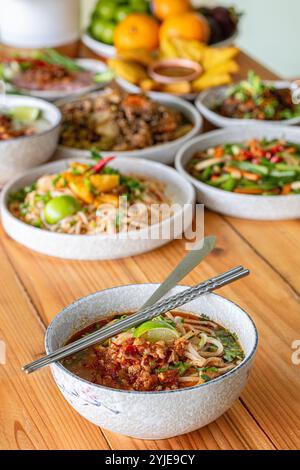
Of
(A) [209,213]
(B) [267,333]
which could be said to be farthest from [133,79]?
(B) [267,333]

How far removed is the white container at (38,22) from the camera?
327 cm

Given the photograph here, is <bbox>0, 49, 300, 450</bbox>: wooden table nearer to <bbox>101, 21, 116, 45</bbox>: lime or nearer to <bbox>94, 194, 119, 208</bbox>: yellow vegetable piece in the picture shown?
<bbox>94, 194, 119, 208</bbox>: yellow vegetable piece

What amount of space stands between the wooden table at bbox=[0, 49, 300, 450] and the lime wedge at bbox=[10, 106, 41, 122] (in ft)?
1.93

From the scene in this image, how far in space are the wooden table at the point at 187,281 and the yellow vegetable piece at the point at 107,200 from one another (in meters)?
0.17

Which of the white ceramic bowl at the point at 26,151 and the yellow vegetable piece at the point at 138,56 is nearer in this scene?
the white ceramic bowl at the point at 26,151

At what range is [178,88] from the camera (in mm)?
2918

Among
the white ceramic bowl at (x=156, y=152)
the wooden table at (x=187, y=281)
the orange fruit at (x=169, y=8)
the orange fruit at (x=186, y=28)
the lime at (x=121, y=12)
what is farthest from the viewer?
the lime at (x=121, y=12)

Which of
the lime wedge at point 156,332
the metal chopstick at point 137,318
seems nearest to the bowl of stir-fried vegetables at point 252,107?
the metal chopstick at point 137,318

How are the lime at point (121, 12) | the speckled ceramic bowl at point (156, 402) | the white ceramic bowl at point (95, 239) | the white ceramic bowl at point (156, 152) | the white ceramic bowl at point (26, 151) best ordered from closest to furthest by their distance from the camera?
1. the speckled ceramic bowl at point (156, 402)
2. the white ceramic bowl at point (95, 239)
3. the white ceramic bowl at point (26, 151)
4. the white ceramic bowl at point (156, 152)
5. the lime at point (121, 12)

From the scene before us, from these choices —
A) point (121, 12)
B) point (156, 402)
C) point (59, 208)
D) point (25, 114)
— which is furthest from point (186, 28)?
point (156, 402)

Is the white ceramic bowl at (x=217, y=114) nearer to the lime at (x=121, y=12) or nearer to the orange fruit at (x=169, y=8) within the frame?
the orange fruit at (x=169, y=8)

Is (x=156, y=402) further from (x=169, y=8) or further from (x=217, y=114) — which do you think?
(x=169, y=8)

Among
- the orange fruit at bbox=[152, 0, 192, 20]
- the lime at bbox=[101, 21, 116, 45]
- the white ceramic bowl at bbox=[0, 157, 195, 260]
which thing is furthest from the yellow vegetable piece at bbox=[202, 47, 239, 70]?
the white ceramic bowl at bbox=[0, 157, 195, 260]
